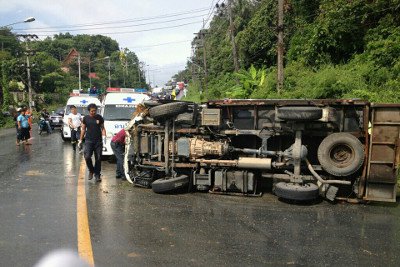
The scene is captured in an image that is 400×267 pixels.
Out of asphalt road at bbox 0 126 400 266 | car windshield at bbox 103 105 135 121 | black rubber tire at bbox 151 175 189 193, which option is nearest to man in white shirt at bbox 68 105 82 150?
car windshield at bbox 103 105 135 121

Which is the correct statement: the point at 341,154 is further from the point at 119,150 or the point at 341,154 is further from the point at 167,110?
the point at 119,150

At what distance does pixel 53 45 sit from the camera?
11438cm

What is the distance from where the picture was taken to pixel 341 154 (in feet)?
23.5

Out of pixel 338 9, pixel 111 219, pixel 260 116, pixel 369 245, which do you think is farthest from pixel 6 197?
pixel 338 9

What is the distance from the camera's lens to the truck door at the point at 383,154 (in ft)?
22.3

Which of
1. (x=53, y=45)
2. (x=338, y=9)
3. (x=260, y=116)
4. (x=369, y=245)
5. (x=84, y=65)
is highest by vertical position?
(x=53, y=45)

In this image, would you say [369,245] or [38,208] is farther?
[38,208]

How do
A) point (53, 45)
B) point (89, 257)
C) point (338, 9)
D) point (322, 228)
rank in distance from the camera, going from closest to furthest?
point (89, 257), point (322, 228), point (338, 9), point (53, 45)

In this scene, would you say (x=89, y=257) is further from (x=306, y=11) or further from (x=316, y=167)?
(x=306, y=11)

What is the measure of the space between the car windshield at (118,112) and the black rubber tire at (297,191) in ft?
22.2

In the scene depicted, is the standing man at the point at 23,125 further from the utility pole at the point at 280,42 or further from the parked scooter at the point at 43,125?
the utility pole at the point at 280,42

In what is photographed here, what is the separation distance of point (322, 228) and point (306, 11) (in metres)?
20.9

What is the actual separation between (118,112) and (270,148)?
6.28m

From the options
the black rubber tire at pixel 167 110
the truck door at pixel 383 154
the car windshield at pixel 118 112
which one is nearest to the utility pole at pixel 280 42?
the car windshield at pixel 118 112
